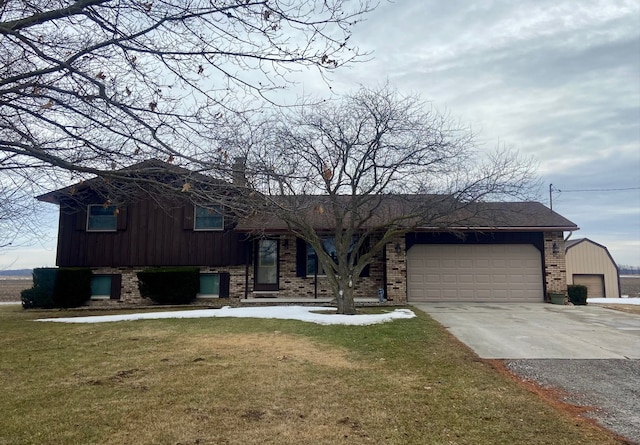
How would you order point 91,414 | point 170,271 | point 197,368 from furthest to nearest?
point 170,271 → point 197,368 → point 91,414

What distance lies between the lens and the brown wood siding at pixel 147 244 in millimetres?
16500

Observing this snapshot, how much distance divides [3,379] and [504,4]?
28.5 feet

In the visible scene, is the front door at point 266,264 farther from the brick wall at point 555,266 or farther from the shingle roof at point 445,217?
the brick wall at point 555,266

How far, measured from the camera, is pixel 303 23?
426 centimetres

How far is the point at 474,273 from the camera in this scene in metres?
15.9

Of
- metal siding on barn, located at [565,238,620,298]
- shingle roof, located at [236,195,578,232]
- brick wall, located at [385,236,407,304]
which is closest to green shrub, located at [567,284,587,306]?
shingle roof, located at [236,195,578,232]

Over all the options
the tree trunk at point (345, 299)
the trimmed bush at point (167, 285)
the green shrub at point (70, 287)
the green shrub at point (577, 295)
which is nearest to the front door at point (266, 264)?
the trimmed bush at point (167, 285)

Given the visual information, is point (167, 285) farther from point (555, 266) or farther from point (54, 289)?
point (555, 266)

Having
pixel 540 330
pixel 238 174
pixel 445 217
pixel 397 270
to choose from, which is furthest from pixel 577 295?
pixel 238 174

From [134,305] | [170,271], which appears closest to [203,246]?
[170,271]

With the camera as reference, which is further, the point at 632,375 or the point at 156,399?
the point at 632,375

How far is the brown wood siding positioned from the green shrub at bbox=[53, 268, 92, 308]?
773mm

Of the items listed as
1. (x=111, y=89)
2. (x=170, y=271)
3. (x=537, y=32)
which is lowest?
(x=170, y=271)

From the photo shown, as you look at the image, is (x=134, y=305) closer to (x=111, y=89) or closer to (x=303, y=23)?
(x=111, y=89)
